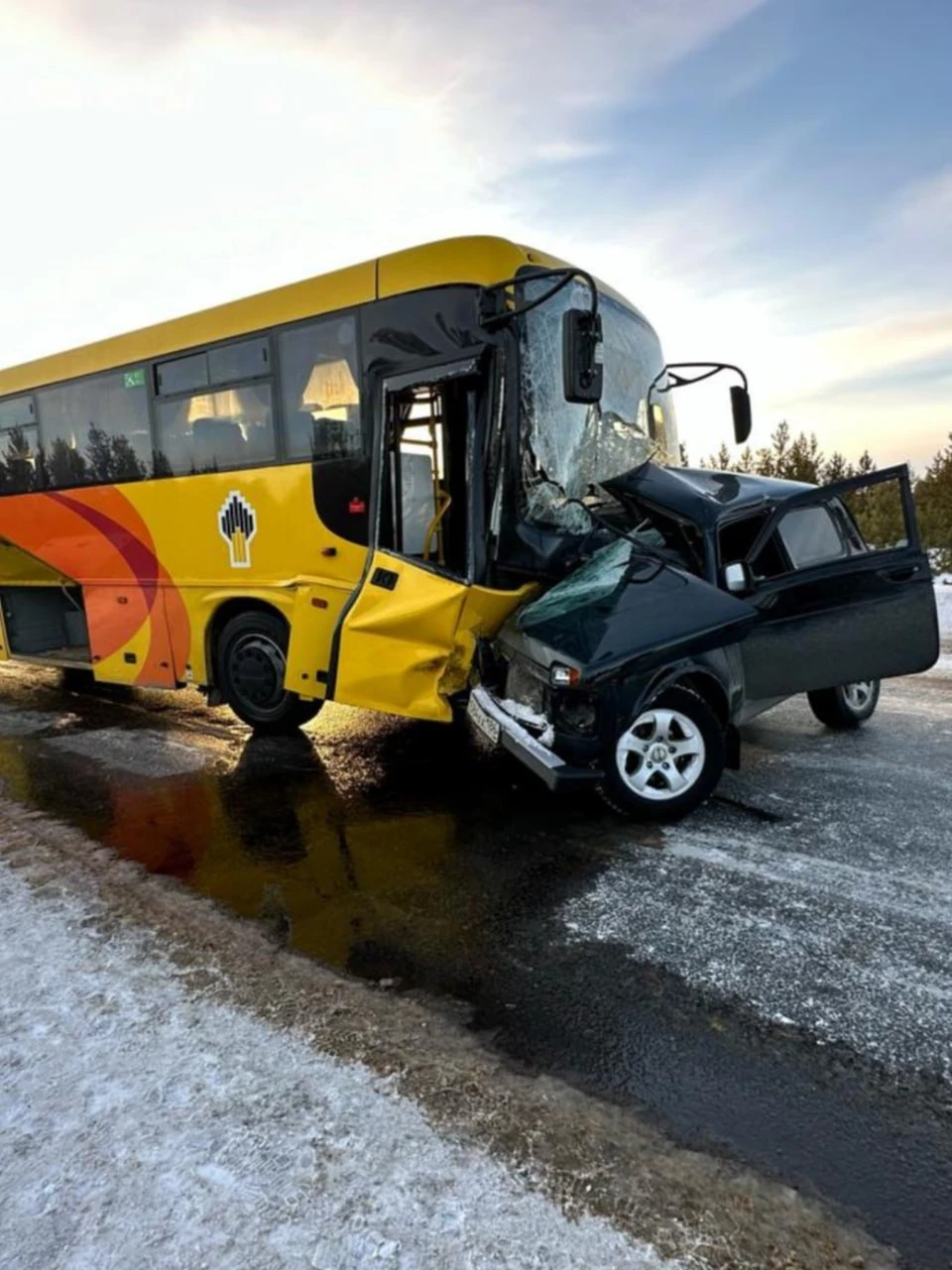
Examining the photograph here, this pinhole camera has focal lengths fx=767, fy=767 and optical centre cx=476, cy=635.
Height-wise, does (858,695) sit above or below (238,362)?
below

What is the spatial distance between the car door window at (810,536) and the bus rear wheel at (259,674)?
3937 millimetres

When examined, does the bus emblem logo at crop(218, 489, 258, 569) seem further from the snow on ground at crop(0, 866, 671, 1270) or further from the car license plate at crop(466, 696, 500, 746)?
the snow on ground at crop(0, 866, 671, 1270)

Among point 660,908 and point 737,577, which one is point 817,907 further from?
point 737,577

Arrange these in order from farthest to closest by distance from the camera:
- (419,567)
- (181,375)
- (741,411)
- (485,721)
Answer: (741,411)
(181,375)
(419,567)
(485,721)

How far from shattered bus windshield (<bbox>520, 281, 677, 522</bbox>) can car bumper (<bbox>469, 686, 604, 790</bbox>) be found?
54.4 inches

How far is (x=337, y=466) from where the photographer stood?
5.78m

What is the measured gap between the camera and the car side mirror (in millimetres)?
4871

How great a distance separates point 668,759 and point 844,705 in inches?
101

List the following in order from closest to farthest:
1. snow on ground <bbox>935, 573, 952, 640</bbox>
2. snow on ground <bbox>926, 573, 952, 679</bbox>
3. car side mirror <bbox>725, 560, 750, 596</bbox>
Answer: car side mirror <bbox>725, 560, 750, 596</bbox> < snow on ground <bbox>926, 573, 952, 679</bbox> < snow on ground <bbox>935, 573, 952, 640</bbox>

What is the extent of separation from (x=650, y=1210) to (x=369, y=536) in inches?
170

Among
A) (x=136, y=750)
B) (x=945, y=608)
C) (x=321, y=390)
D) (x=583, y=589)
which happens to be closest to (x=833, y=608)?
(x=583, y=589)

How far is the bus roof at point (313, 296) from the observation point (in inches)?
201

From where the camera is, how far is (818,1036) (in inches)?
104

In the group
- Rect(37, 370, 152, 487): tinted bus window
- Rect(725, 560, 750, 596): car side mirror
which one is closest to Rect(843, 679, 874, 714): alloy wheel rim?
Rect(725, 560, 750, 596): car side mirror
